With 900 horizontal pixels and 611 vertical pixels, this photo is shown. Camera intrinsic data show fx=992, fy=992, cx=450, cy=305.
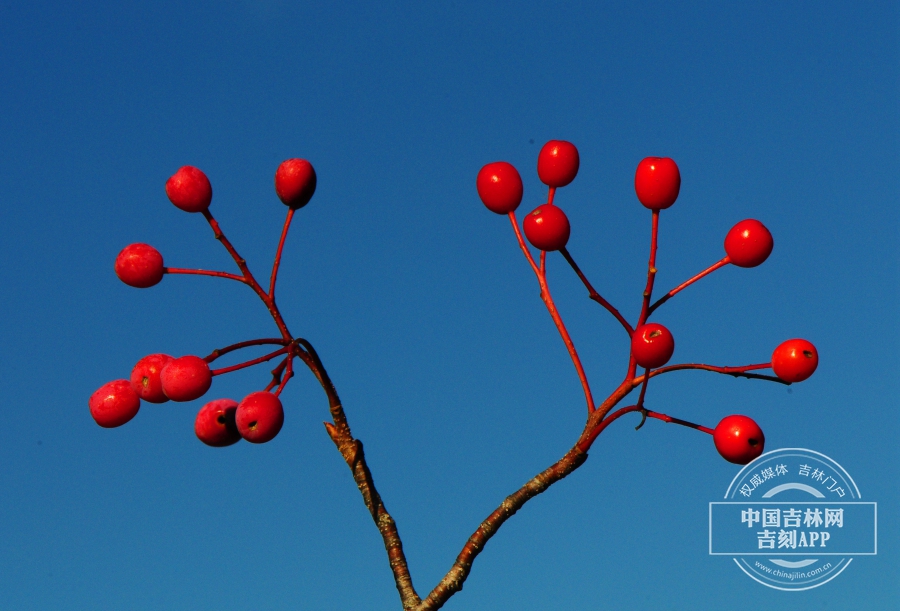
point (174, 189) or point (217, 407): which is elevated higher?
point (174, 189)

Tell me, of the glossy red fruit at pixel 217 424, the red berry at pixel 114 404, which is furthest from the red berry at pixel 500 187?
the red berry at pixel 114 404

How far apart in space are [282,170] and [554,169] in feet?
4.03

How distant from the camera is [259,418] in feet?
12.6

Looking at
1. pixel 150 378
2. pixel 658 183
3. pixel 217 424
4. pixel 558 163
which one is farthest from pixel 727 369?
pixel 150 378

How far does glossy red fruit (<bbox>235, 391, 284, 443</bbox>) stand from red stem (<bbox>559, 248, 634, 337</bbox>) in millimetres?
1376

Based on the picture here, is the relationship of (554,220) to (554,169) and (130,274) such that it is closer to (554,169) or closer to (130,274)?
(554,169)

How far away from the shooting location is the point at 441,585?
4.12 m

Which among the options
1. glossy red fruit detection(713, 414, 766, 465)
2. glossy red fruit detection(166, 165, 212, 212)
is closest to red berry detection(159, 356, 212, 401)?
glossy red fruit detection(166, 165, 212, 212)

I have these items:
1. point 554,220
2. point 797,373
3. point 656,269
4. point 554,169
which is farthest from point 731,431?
point 554,169

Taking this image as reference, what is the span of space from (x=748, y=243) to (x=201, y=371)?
229 centimetres

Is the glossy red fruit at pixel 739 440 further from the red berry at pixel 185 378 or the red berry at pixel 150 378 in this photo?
the red berry at pixel 150 378

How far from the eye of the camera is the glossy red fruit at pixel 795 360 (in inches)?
156

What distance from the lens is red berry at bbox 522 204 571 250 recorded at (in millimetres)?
4117

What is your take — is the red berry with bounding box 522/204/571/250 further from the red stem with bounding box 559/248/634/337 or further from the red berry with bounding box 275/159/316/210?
the red berry with bounding box 275/159/316/210
